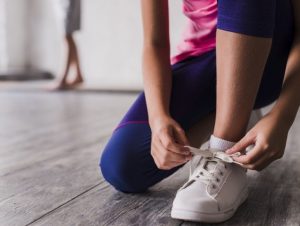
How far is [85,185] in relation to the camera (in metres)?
0.93

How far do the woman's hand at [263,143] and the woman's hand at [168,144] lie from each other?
7 cm

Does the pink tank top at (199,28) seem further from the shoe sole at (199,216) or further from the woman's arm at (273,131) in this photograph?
the shoe sole at (199,216)

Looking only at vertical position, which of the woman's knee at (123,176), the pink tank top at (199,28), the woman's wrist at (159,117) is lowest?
the woman's knee at (123,176)

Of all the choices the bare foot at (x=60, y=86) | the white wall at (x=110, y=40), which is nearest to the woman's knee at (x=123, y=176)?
the bare foot at (x=60, y=86)

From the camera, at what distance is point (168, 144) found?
0.73 meters

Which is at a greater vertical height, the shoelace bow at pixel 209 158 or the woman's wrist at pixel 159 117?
the woman's wrist at pixel 159 117

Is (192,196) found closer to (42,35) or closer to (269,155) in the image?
(269,155)

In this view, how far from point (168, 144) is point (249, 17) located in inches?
8.6

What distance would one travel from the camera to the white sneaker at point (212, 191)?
0.71m

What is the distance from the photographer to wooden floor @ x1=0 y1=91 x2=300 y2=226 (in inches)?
29.2

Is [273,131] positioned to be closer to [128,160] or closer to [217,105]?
[217,105]

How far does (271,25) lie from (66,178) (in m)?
0.48

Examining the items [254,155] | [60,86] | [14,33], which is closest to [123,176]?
[254,155]

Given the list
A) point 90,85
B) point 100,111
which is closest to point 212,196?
point 100,111
